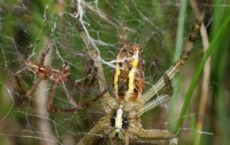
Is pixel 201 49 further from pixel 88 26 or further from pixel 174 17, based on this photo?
pixel 88 26

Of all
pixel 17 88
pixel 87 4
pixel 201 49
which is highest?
pixel 87 4

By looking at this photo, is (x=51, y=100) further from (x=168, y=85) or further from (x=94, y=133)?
(x=168, y=85)

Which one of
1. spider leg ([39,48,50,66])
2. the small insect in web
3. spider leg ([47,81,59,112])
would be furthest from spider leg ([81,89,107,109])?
spider leg ([39,48,50,66])

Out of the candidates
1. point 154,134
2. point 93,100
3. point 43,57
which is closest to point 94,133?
point 93,100

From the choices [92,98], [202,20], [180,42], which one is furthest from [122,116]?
[202,20]

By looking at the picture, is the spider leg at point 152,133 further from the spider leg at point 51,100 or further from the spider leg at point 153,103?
the spider leg at point 51,100

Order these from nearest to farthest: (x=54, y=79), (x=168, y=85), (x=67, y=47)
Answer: (x=168, y=85) → (x=54, y=79) → (x=67, y=47)

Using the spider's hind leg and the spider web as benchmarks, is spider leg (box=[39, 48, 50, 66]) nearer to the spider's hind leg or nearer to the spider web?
the spider web

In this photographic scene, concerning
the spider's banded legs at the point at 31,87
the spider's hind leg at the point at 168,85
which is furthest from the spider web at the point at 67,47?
the spider's hind leg at the point at 168,85
